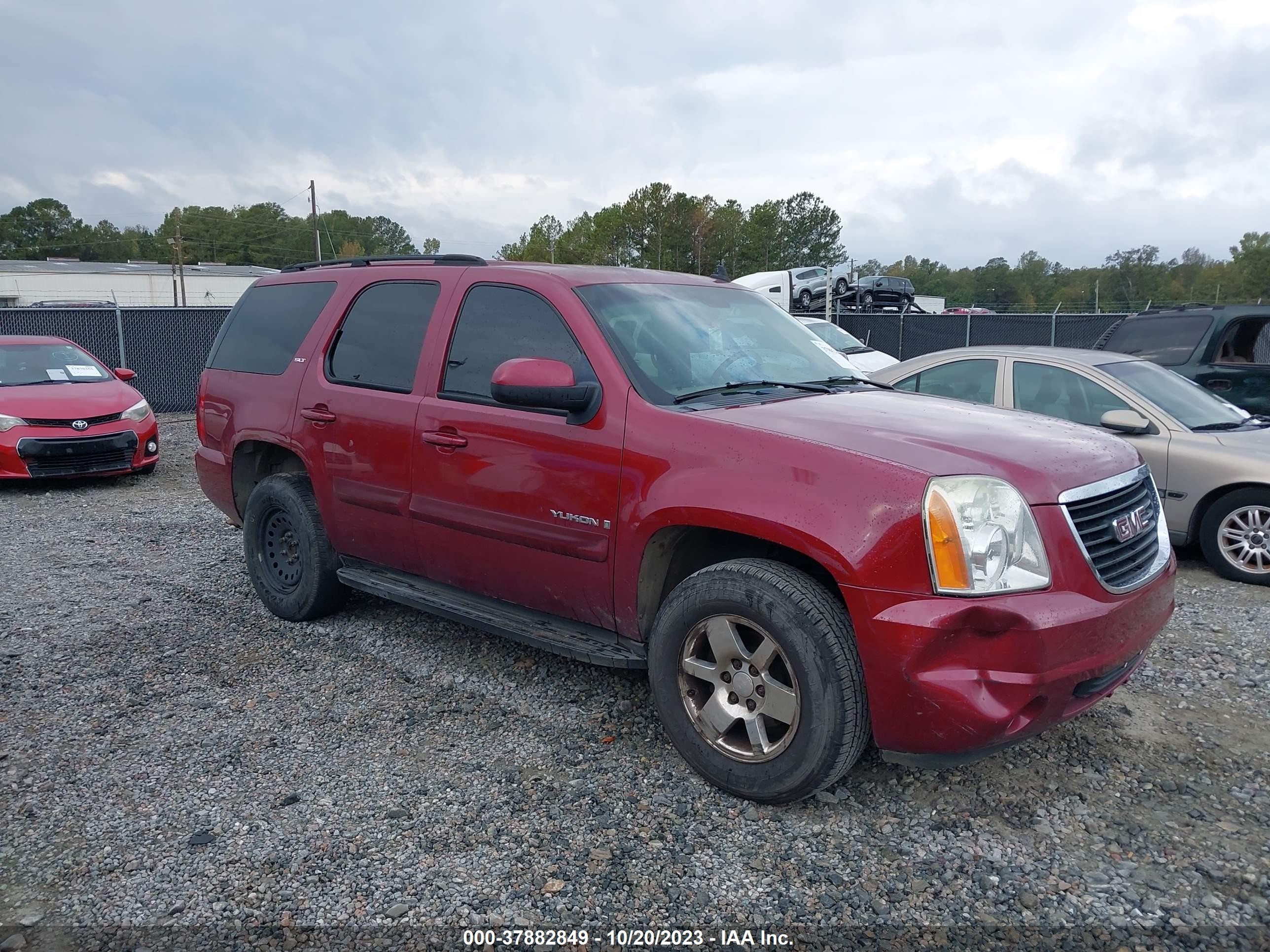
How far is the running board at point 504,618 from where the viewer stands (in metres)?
3.61

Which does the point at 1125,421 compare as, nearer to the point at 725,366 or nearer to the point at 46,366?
the point at 725,366

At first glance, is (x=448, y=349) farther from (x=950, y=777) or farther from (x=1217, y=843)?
(x=1217, y=843)

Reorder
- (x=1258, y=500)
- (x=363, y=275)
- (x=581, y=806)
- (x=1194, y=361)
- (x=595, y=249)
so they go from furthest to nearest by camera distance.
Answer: (x=595, y=249) < (x=1194, y=361) < (x=1258, y=500) < (x=363, y=275) < (x=581, y=806)

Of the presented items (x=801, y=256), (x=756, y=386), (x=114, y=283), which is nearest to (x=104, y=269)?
(x=114, y=283)

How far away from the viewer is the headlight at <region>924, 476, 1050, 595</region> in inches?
110

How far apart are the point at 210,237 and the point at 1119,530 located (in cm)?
11037

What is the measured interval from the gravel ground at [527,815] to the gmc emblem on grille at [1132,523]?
0.91 m

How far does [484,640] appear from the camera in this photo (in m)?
4.92

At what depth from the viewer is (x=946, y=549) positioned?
2811 mm

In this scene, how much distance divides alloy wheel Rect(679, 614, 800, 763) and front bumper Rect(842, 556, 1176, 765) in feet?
1.00

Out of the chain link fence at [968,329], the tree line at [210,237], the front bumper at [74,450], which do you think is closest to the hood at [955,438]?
the front bumper at [74,450]

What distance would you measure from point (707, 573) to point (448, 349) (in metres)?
1.74

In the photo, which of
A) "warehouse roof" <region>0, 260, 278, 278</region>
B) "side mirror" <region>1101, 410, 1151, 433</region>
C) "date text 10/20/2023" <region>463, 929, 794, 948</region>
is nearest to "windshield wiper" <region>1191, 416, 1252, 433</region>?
"side mirror" <region>1101, 410, 1151, 433</region>

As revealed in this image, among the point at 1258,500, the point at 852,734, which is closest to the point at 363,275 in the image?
the point at 852,734
